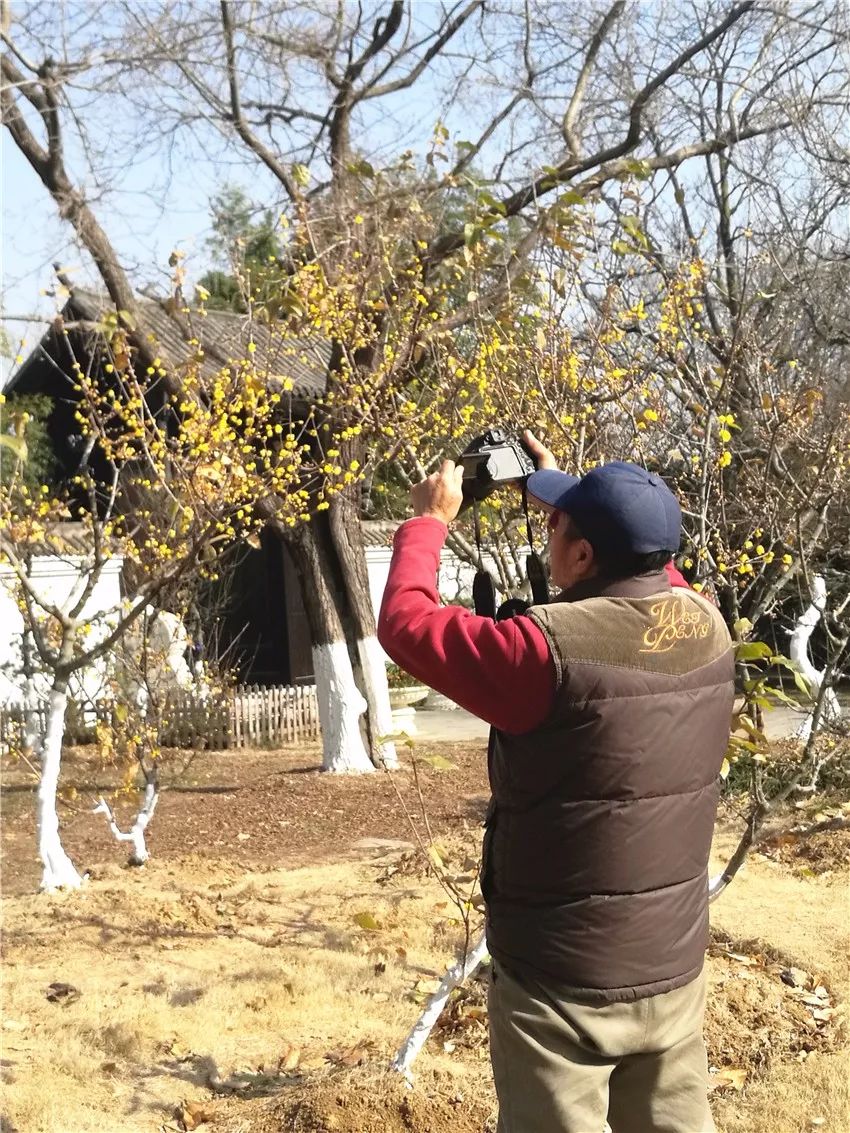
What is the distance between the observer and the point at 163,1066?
156 inches

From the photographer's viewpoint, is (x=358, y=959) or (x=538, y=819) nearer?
(x=538, y=819)

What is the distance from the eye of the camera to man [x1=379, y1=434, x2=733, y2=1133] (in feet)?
6.53

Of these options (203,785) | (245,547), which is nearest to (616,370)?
(203,785)

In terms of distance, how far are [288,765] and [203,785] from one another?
1241 millimetres

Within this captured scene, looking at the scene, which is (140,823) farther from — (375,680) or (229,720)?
(229,720)

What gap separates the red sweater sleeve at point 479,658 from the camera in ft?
6.40

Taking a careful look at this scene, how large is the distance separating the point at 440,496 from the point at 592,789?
2.15 ft

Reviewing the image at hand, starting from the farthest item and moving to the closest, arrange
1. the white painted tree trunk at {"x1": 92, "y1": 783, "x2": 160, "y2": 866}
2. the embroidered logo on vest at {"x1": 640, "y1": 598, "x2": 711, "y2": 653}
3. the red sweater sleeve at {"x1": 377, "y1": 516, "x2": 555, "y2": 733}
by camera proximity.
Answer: the white painted tree trunk at {"x1": 92, "y1": 783, "x2": 160, "y2": 866}, the embroidered logo on vest at {"x1": 640, "y1": 598, "x2": 711, "y2": 653}, the red sweater sleeve at {"x1": 377, "y1": 516, "x2": 555, "y2": 733}

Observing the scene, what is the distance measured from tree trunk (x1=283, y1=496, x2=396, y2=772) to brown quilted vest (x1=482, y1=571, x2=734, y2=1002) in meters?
8.49

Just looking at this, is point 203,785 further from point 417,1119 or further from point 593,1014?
point 593,1014

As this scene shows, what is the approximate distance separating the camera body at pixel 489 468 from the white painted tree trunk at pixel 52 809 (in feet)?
13.5

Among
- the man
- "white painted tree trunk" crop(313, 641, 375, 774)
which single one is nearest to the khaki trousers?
the man

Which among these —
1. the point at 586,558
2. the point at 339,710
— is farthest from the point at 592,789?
the point at 339,710

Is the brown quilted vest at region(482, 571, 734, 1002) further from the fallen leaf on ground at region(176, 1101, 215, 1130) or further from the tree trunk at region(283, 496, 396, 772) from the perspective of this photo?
the tree trunk at region(283, 496, 396, 772)
